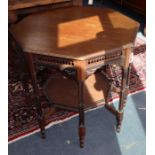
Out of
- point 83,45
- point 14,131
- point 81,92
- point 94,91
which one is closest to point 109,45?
point 83,45

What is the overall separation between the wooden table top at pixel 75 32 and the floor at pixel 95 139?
76 centimetres

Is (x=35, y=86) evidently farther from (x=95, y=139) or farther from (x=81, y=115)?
(x=95, y=139)

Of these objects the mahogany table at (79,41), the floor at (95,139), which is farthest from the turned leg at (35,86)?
the floor at (95,139)

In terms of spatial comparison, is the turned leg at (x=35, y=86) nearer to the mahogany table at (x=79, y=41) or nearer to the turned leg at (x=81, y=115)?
the mahogany table at (x=79, y=41)

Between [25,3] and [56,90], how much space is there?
0.82 metres

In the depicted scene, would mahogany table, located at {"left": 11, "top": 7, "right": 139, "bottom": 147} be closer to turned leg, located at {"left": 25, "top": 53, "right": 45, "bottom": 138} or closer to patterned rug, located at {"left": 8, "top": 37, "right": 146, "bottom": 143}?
turned leg, located at {"left": 25, "top": 53, "right": 45, "bottom": 138}

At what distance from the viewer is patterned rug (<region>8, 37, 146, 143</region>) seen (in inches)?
70.6

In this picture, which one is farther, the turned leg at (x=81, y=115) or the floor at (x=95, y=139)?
the floor at (x=95, y=139)

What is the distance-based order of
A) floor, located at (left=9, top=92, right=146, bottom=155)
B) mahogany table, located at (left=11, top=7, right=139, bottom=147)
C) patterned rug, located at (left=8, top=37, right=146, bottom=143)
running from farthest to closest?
patterned rug, located at (left=8, top=37, right=146, bottom=143) < floor, located at (left=9, top=92, right=146, bottom=155) < mahogany table, located at (left=11, top=7, right=139, bottom=147)

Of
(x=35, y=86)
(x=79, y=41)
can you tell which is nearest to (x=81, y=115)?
(x=35, y=86)

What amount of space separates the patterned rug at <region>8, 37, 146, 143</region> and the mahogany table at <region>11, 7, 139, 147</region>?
182 millimetres

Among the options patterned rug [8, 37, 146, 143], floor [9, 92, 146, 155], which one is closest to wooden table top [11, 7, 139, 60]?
patterned rug [8, 37, 146, 143]

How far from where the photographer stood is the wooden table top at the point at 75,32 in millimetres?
1250
